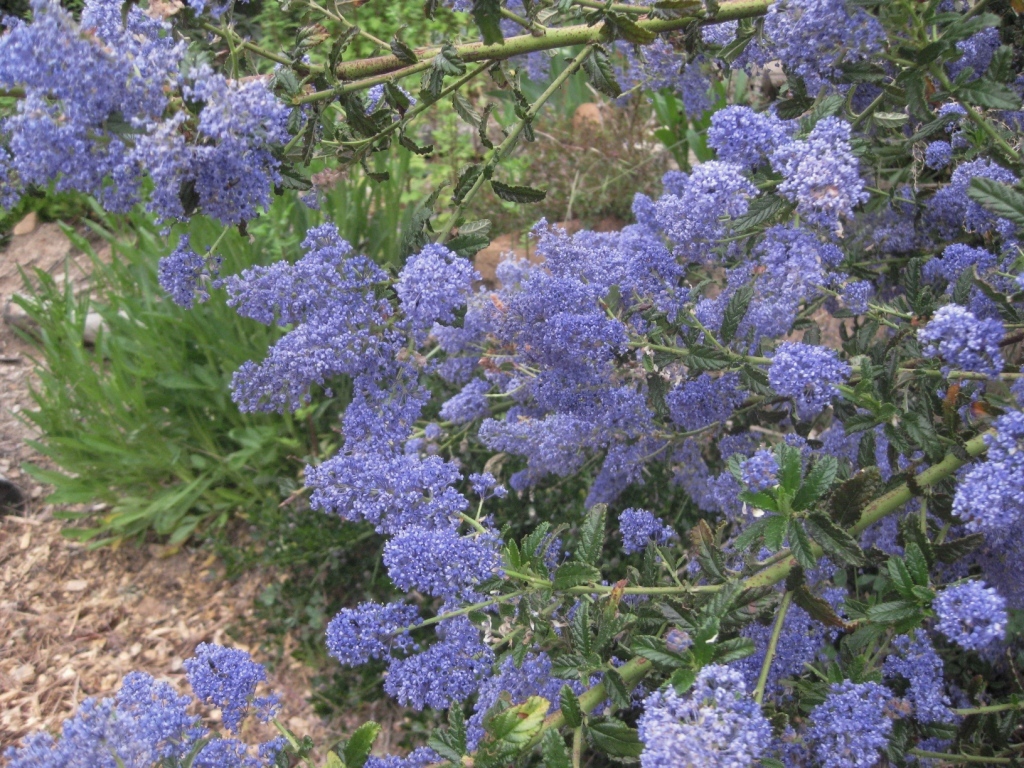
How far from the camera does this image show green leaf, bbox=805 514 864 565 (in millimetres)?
1387

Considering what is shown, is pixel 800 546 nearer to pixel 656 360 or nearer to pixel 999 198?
pixel 656 360

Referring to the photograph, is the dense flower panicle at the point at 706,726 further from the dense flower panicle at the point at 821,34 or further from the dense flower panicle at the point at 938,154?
the dense flower panicle at the point at 938,154

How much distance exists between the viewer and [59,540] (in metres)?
3.43

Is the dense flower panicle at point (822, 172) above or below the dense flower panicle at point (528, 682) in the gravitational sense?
above

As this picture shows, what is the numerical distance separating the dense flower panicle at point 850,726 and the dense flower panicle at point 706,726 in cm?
22

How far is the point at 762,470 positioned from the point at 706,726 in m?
0.43

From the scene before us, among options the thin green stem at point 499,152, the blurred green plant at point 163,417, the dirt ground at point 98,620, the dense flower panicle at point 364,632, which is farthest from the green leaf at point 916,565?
the blurred green plant at point 163,417

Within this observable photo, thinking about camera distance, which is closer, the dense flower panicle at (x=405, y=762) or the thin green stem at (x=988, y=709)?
the dense flower panicle at (x=405, y=762)

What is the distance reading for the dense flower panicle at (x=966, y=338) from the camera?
132cm

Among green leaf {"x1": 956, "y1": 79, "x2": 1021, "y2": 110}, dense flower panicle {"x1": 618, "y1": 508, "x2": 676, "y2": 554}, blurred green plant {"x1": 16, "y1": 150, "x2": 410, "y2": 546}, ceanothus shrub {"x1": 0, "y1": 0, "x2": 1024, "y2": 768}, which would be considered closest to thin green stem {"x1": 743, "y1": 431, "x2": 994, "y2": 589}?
ceanothus shrub {"x1": 0, "y1": 0, "x2": 1024, "y2": 768}

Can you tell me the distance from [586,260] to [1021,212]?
30.8 inches

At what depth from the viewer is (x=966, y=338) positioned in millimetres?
1327

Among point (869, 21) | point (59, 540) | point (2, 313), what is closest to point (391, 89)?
point (869, 21)

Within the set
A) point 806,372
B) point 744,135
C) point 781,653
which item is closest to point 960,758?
point 781,653
